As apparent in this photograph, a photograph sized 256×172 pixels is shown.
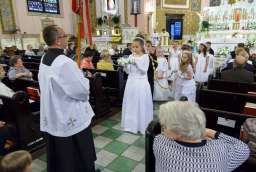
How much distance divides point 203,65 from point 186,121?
247 inches

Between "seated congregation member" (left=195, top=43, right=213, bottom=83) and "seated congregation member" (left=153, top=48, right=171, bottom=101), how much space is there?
1.72 m

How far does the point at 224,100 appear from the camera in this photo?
293 centimetres

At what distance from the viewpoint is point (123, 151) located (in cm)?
325

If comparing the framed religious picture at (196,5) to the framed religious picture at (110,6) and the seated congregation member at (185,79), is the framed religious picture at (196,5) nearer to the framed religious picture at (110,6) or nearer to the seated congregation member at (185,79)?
the framed religious picture at (110,6)

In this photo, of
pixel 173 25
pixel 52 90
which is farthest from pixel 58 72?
pixel 173 25

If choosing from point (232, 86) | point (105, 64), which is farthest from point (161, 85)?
point (232, 86)

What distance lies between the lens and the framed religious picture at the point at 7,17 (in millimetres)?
10922

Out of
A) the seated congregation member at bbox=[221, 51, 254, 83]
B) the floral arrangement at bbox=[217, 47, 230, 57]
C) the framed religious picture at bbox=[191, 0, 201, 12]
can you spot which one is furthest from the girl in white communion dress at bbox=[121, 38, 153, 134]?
the framed religious picture at bbox=[191, 0, 201, 12]

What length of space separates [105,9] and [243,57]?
12853mm

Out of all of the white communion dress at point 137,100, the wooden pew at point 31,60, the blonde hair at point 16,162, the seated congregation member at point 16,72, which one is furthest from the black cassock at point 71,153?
the wooden pew at point 31,60

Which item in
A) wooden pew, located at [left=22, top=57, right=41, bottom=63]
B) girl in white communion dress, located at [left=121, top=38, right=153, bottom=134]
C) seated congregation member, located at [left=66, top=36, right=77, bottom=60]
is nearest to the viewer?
girl in white communion dress, located at [left=121, top=38, right=153, bottom=134]

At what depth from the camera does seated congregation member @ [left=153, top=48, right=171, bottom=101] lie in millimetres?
5656

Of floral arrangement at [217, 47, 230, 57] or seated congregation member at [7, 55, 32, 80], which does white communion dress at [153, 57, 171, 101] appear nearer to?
seated congregation member at [7, 55, 32, 80]

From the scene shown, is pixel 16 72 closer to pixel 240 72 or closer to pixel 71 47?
pixel 71 47
